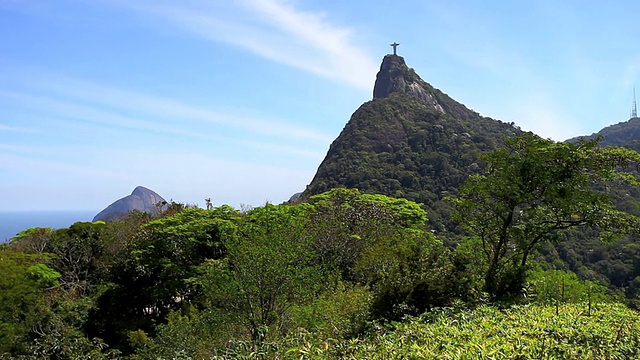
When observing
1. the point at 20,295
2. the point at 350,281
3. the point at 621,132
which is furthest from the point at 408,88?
the point at 20,295

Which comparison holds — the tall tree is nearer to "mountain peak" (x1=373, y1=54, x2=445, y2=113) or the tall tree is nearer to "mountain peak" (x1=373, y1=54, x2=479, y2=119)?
"mountain peak" (x1=373, y1=54, x2=479, y2=119)

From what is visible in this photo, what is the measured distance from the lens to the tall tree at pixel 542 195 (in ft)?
24.4

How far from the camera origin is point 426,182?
53.7 metres

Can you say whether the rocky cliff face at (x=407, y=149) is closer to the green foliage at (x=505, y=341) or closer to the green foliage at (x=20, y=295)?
the green foliage at (x=20, y=295)

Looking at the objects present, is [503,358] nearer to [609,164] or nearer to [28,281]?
[609,164]

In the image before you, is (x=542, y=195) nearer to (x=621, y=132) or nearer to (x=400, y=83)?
(x=400, y=83)

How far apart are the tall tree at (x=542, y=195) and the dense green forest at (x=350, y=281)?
0.08 ft

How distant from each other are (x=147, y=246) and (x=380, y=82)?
8244cm

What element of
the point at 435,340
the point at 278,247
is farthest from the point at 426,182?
the point at 435,340

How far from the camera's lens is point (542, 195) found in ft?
25.1

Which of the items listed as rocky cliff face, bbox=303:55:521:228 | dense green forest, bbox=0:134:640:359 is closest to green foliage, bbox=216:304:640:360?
dense green forest, bbox=0:134:640:359

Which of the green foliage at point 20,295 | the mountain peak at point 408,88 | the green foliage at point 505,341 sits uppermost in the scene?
the mountain peak at point 408,88

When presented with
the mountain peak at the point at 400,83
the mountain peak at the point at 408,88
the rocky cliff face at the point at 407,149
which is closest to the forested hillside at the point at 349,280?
the rocky cliff face at the point at 407,149

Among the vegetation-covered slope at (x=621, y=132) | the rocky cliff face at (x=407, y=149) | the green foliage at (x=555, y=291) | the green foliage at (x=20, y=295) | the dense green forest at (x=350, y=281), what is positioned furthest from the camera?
the vegetation-covered slope at (x=621, y=132)
